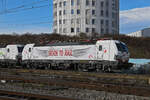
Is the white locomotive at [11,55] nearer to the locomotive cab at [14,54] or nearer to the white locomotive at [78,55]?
the locomotive cab at [14,54]

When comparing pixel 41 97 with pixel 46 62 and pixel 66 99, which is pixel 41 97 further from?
pixel 46 62

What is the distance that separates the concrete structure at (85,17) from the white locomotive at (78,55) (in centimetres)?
4525

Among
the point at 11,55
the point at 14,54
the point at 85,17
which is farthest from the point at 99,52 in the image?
the point at 85,17

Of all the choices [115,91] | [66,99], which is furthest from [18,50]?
[66,99]

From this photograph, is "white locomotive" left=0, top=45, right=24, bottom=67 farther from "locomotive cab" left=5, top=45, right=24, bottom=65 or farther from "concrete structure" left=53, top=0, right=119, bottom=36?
"concrete structure" left=53, top=0, right=119, bottom=36

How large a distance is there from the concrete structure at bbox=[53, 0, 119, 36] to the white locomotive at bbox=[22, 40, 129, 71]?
4525 centimetres

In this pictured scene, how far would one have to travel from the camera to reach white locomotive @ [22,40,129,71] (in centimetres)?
2291

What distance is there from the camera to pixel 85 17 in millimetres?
76625

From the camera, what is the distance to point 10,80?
54.0 ft

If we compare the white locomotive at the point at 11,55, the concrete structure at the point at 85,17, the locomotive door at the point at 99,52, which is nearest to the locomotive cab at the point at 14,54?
the white locomotive at the point at 11,55

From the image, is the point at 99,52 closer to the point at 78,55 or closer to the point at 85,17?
the point at 78,55

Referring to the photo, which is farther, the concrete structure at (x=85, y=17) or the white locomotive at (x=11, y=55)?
the concrete structure at (x=85, y=17)

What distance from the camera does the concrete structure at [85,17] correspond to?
76.2m

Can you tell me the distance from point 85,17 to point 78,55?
52.2m
